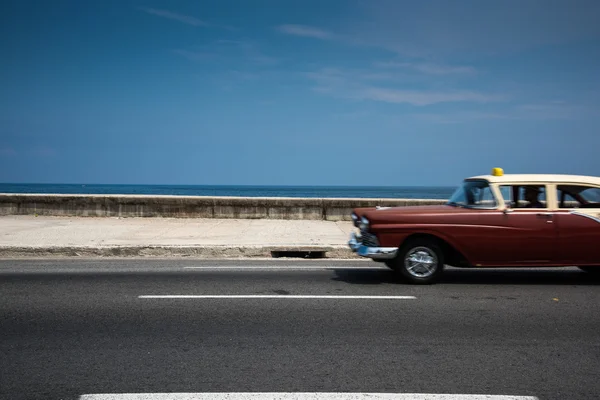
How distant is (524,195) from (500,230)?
72 centimetres

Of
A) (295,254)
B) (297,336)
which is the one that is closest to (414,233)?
(297,336)

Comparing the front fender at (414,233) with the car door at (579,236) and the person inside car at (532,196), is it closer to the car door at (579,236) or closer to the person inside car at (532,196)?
the person inside car at (532,196)

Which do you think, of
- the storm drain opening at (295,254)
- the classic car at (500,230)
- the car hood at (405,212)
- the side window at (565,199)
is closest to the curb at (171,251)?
the storm drain opening at (295,254)

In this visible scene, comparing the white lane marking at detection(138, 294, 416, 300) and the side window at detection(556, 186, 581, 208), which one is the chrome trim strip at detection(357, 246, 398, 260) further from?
the side window at detection(556, 186, 581, 208)

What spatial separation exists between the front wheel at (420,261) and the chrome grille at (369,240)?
372mm

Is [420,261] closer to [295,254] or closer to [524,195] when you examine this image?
[524,195]

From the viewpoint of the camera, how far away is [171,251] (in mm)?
11477

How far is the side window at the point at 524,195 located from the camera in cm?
800

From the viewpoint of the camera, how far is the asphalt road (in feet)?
12.8

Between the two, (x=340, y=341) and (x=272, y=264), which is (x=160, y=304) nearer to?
(x=340, y=341)

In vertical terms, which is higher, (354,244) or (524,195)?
(524,195)

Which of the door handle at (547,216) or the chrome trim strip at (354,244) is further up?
the door handle at (547,216)

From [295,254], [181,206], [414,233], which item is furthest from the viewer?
[181,206]

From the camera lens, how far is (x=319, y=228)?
49.7ft
